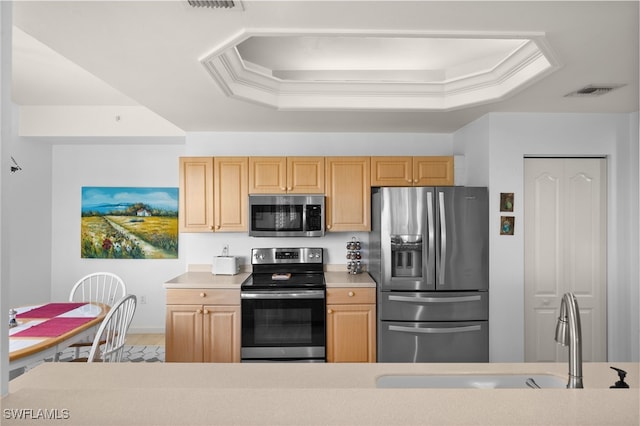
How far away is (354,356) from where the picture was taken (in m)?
3.16

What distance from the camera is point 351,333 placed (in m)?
3.17

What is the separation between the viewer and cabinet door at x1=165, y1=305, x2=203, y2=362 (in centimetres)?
313

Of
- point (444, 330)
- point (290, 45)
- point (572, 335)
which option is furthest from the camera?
point (444, 330)

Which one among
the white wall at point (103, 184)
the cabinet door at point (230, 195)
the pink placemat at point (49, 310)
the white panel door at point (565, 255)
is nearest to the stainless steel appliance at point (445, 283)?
the white panel door at point (565, 255)

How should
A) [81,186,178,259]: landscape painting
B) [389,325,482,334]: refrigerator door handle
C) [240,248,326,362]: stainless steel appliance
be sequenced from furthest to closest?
[81,186,178,259]: landscape painting
[240,248,326,362]: stainless steel appliance
[389,325,482,334]: refrigerator door handle

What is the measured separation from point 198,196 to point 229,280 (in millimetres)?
843

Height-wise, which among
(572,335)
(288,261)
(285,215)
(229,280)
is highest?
(285,215)

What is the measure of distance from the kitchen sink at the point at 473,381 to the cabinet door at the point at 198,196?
8.37ft

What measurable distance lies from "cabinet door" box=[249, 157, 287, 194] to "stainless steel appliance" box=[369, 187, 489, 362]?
1.23m

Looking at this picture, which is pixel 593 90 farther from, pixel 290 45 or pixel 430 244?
pixel 290 45

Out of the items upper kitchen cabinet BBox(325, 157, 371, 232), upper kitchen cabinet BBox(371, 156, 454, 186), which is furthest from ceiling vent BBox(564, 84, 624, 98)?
upper kitchen cabinet BBox(325, 157, 371, 232)

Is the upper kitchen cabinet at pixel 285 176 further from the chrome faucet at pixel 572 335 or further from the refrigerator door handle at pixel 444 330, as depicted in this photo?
the chrome faucet at pixel 572 335

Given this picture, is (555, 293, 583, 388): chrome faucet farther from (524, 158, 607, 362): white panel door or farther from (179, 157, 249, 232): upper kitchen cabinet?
(179, 157, 249, 232): upper kitchen cabinet


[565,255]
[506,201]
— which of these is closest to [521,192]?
[506,201]
